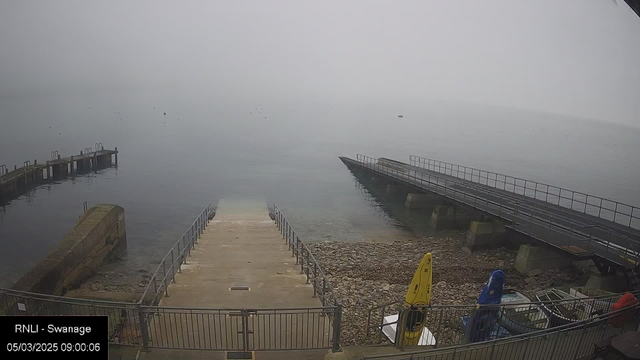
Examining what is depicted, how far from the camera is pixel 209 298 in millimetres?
9969

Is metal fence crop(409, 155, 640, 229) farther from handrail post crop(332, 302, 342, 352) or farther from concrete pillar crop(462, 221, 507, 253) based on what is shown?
handrail post crop(332, 302, 342, 352)

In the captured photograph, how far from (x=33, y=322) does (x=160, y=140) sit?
84620 mm

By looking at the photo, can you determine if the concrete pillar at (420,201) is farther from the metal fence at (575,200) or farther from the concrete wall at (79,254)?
the concrete wall at (79,254)

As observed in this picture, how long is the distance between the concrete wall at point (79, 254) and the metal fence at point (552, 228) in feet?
69.1

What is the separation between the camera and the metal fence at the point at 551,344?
6.61 meters

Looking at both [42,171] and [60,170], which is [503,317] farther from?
[60,170]

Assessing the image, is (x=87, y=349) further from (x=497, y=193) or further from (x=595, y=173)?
(x=595, y=173)

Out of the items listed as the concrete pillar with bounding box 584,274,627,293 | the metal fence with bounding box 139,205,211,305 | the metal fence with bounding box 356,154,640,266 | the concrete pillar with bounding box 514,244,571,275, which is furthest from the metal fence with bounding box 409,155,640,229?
the metal fence with bounding box 139,205,211,305

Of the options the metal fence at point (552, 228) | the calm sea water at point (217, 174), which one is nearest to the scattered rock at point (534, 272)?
the metal fence at point (552, 228)

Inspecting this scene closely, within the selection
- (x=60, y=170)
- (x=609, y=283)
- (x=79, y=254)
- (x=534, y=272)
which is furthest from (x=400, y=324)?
(x=60, y=170)

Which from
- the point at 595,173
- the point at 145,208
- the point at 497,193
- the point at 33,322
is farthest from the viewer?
the point at 595,173

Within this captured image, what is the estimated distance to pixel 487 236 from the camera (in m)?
22.5

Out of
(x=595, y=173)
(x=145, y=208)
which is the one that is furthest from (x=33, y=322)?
(x=595, y=173)

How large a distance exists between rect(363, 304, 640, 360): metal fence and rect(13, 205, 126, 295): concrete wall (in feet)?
49.1
